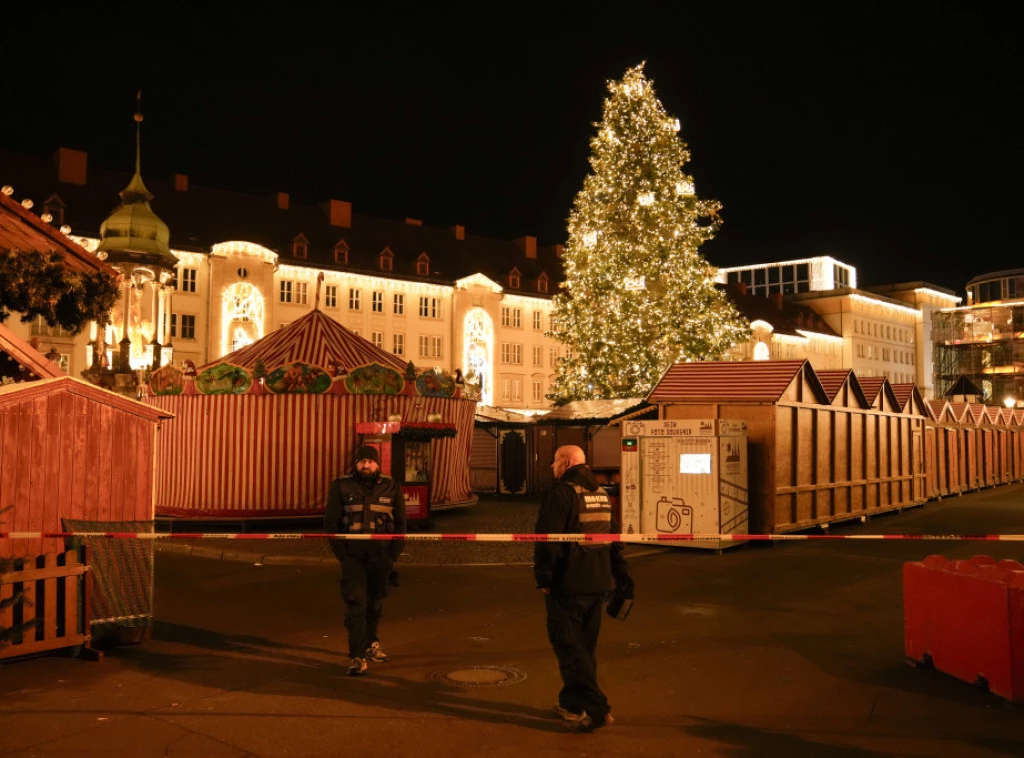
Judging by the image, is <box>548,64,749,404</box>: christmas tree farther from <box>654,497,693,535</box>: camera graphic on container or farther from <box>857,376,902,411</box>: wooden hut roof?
<box>654,497,693,535</box>: camera graphic on container

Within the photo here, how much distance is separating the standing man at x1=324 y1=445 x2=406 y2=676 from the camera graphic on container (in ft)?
27.8

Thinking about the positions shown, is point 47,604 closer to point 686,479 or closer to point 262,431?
point 686,479

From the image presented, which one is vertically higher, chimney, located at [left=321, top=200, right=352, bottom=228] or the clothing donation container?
chimney, located at [left=321, top=200, right=352, bottom=228]

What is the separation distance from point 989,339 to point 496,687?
3327 inches

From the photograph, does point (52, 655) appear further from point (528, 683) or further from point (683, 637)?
point (683, 637)

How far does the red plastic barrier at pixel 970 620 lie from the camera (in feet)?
22.3

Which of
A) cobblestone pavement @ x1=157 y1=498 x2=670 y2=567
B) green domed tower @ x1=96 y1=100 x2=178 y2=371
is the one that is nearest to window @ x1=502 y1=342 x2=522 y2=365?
green domed tower @ x1=96 y1=100 x2=178 y2=371

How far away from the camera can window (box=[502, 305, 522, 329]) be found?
64312 millimetres

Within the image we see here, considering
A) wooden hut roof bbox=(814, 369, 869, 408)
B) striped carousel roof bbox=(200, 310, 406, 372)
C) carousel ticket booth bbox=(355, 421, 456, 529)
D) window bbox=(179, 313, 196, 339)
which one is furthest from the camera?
window bbox=(179, 313, 196, 339)

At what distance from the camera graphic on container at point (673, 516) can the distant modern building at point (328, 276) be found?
27.8 m

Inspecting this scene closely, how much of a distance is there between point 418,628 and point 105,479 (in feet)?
10.5

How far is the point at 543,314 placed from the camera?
66812 millimetres

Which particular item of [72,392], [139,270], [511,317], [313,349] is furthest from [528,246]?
[72,392]

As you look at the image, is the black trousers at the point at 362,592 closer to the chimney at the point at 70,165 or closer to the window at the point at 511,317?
the chimney at the point at 70,165
